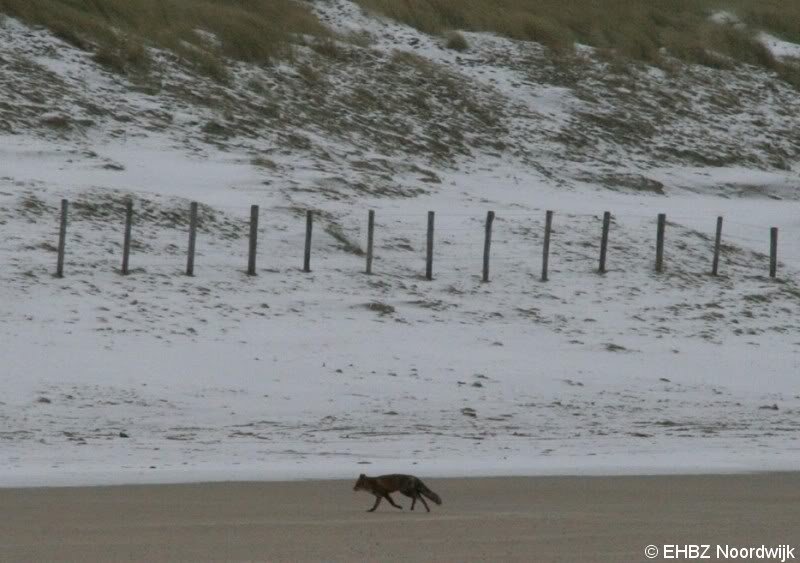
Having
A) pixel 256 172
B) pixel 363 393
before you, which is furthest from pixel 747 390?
pixel 256 172

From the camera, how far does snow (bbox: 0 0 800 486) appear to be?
13.7 metres

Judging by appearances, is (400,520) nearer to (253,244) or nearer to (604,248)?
(253,244)

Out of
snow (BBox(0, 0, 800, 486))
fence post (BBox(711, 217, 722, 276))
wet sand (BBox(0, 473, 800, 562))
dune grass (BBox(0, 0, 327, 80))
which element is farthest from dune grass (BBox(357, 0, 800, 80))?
wet sand (BBox(0, 473, 800, 562))

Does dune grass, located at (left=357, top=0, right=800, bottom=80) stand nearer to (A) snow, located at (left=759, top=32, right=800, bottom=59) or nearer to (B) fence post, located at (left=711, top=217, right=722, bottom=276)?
(A) snow, located at (left=759, top=32, right=800, bottom=59)

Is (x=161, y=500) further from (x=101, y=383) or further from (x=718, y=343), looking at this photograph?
(x=718, y=343)

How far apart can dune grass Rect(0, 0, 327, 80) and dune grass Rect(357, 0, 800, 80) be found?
3517mm

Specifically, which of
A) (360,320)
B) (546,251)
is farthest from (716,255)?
(360,320)

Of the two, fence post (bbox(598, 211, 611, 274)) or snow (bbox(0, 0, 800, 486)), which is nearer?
snow (bbox(0, 0, 800, 486))

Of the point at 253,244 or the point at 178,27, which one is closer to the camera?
the point at 253,244

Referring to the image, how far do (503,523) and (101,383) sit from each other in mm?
8078

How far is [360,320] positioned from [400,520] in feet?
37.4

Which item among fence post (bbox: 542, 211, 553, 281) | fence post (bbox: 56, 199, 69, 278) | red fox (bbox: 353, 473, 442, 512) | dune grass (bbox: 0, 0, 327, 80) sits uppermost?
dune grass (bbox: 0, 0, 327, 80)

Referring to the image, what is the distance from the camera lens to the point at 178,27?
3862 cm

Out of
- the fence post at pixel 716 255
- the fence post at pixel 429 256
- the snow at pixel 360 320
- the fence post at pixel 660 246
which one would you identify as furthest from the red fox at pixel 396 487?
the fence post at pixel 716 255
